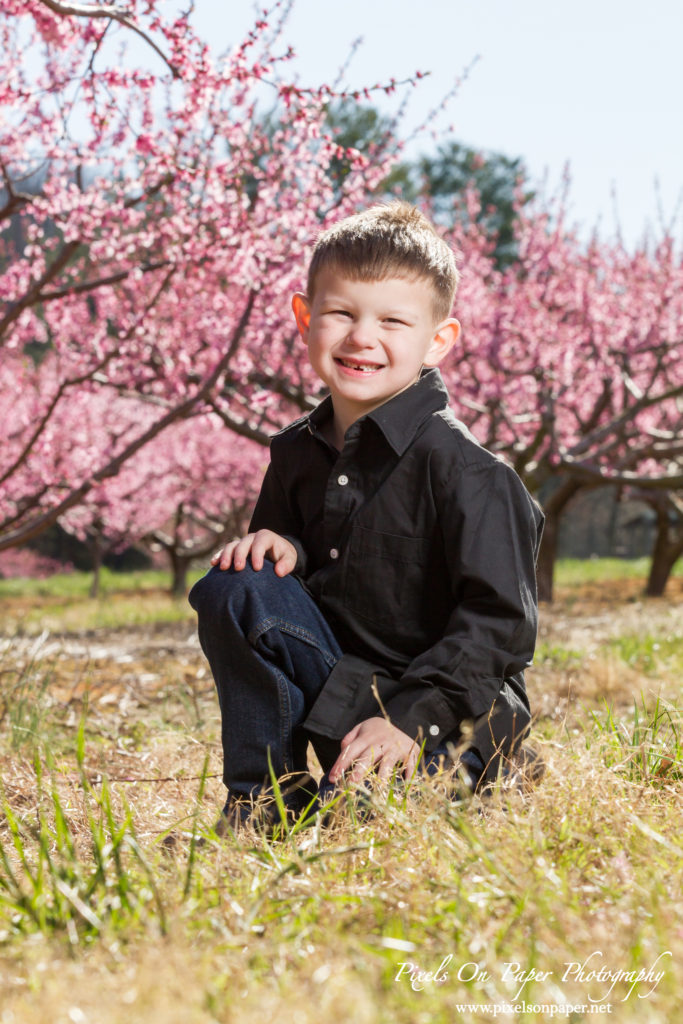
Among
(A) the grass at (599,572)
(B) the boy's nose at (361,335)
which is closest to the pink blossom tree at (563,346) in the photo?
(A) the grass at (599,572)

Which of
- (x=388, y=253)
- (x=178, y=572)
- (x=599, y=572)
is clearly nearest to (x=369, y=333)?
(x=388, y=253)

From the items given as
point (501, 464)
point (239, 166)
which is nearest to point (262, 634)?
point (501, 464)

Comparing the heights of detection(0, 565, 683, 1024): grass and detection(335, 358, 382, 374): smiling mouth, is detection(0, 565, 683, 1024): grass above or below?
below

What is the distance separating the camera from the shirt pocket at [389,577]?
2.02 m

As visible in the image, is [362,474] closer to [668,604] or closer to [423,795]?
[423,795]

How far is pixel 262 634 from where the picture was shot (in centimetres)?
195

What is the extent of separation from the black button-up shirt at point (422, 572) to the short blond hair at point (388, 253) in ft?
0.80

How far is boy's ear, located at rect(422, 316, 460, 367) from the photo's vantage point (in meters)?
2.16

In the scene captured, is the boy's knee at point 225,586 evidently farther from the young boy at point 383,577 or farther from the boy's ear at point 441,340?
the boy's ear at point 441,340

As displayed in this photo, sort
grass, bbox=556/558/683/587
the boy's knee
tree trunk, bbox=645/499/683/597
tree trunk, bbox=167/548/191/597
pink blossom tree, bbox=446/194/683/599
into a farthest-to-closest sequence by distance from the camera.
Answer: grass, bbox=556/558/683/587 < tree trunk, bbox=167/548/191/597 < tree trunk, bbox=645/499/683/597 < pink blossom tree, bbox=446/194/683/599 < the boy's knee

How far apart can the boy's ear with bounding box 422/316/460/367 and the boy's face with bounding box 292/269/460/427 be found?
54 millimetres

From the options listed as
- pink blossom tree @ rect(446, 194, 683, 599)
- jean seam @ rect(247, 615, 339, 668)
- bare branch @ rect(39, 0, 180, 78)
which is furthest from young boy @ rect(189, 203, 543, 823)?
pink blossom tree @ rect(446, 194, 683, 599)

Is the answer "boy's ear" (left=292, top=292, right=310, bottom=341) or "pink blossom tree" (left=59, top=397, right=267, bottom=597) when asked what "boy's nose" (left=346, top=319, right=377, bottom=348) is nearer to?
"boy's ear" (left=292, top=292, right=310, bottom=341)

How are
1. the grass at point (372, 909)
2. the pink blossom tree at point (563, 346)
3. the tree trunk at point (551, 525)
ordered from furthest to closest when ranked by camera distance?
the tree trunk at point (551, 525) → the pink blossom tree at point (563, 346) → the grass at point (372, 909)
